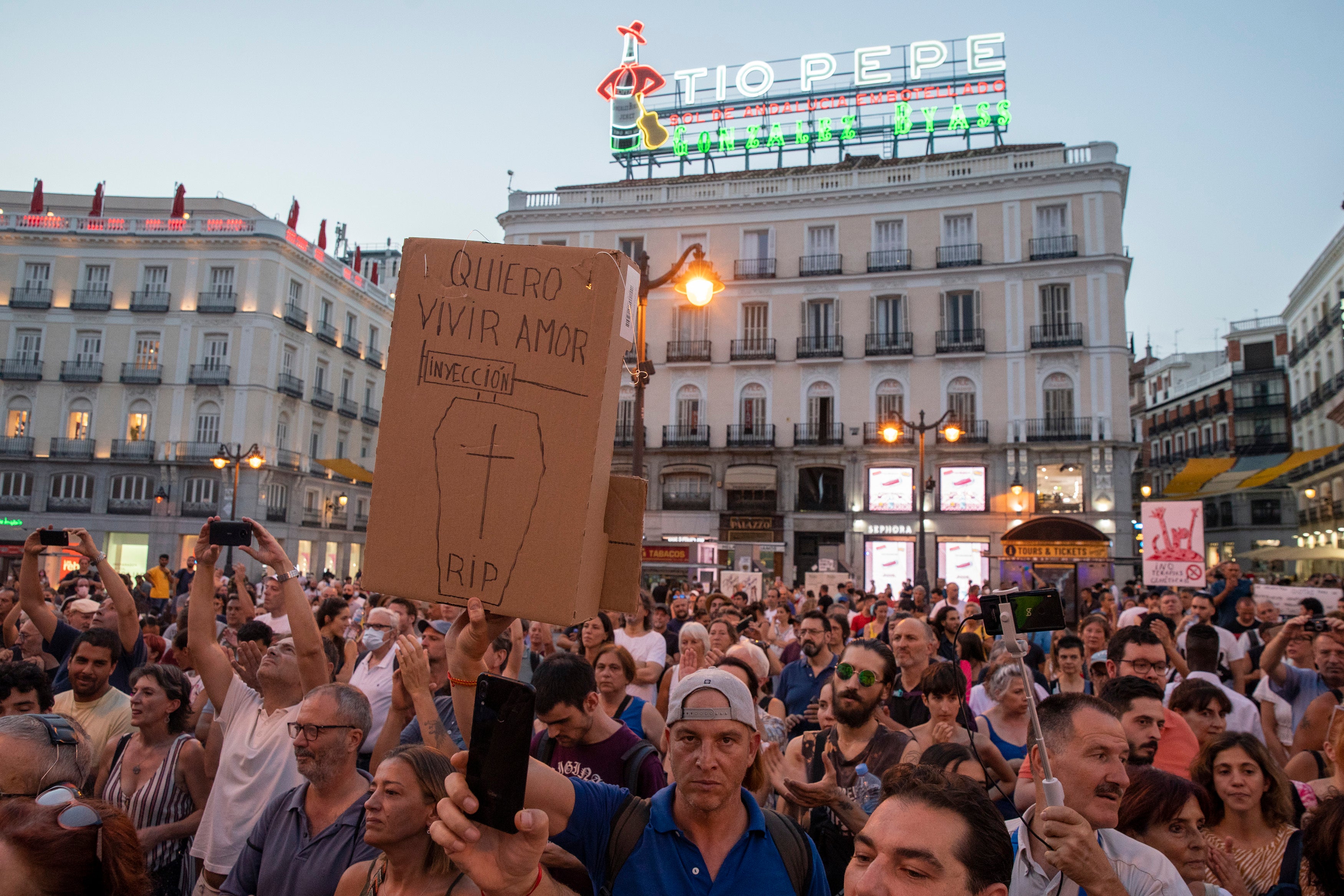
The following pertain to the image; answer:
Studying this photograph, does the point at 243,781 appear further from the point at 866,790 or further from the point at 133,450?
the point at 133,450

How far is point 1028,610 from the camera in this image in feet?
8.07

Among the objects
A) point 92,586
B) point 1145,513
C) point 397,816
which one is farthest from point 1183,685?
point 92,586

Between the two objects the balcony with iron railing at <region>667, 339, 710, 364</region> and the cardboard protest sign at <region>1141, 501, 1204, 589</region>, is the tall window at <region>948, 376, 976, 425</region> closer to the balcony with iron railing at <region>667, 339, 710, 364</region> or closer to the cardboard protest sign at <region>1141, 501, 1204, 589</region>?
the balcony with iron railing at <region>667, 339, 710, 364</region>

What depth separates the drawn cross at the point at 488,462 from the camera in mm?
2377

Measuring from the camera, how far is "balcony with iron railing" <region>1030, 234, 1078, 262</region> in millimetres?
32844

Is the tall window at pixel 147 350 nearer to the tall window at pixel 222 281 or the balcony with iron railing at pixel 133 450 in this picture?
the tall window at pixel 222 281

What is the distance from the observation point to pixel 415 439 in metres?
2.45

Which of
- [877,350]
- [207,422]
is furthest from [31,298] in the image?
[877,350]

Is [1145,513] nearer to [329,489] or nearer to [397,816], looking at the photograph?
[397,816]

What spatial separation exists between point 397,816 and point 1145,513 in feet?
42.4

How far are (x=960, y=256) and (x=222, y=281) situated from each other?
33.9 metres

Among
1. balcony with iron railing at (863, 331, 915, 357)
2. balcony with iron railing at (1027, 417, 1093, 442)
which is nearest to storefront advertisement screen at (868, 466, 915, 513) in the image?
balcony with iron railing at (863, 331, 915, 357)

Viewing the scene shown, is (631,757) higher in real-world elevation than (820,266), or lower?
lower

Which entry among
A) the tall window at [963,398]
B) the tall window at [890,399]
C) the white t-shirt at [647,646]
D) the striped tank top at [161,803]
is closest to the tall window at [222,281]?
the tall window at [890,399]
